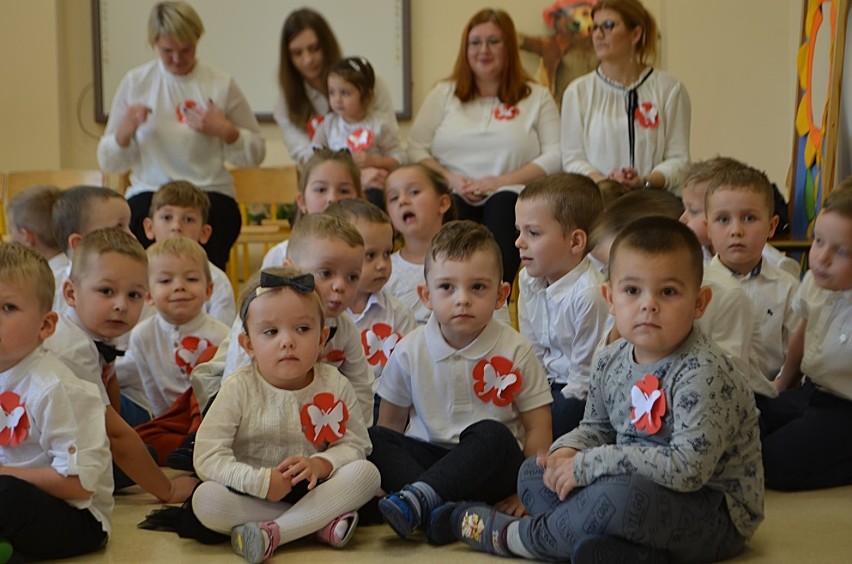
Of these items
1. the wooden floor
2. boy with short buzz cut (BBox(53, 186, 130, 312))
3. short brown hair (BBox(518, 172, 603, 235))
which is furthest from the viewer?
boy with short buzz cut (BBox(53, 186, 130, 312))

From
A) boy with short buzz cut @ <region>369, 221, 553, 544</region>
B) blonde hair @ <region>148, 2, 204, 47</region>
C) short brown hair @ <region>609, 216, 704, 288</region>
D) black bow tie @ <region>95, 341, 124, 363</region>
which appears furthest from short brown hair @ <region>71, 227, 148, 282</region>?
blonde hair @ <region>148, 2, 204, 47</region>

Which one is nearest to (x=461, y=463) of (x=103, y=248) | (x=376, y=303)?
(x=376, y=303)

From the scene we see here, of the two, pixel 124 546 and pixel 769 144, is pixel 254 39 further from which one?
pixel 124 546

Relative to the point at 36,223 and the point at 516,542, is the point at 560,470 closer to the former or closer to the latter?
the point at 516,542

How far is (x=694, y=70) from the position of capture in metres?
6.67

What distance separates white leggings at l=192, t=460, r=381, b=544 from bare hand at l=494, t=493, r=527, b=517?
1.10 ft

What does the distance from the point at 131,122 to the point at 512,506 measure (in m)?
2.78

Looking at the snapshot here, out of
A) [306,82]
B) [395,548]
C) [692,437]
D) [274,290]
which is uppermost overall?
[306,82]

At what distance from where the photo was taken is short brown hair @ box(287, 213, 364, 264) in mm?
2818

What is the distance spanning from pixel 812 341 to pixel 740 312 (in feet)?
0.97

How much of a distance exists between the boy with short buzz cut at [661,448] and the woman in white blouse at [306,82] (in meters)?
2.83

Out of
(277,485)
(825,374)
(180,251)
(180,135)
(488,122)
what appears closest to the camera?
(277,485)

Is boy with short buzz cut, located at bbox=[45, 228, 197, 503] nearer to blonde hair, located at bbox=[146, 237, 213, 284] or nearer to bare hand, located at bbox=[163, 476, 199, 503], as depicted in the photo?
bare hand, located at bbox=[163, 476, 199, 503]

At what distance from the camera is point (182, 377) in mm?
3314
